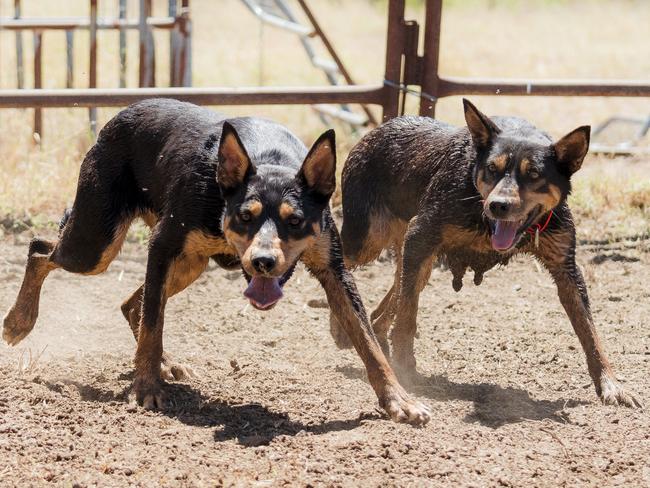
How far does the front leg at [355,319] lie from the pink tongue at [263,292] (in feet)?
1.07

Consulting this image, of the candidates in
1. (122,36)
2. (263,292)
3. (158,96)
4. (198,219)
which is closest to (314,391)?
(263,292)

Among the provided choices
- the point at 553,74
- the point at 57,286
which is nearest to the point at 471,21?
the point at 553,74

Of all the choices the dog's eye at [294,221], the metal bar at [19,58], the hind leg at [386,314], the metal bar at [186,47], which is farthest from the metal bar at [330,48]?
the dog's eye at [294,221]

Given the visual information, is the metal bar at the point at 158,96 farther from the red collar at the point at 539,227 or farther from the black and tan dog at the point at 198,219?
the red collar at the point at 539,227

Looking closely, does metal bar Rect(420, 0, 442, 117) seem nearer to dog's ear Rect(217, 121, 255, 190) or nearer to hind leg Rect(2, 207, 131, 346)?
hind leg Rect(2, 207, 131, 346)

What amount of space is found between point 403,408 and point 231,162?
1.38 meters

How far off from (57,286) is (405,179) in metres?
2.64

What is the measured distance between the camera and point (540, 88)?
8367 millimetres

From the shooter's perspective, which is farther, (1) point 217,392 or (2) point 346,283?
(1) point 217,392

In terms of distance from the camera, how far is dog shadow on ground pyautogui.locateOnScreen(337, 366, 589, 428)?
17.8 ft

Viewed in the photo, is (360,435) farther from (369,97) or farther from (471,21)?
(471,21)

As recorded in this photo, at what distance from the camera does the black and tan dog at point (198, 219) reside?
16.4 feet

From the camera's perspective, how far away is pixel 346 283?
5.38m

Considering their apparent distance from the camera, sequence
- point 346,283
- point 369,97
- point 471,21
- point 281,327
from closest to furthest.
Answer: point 346,283 < point 281,327 < point 369,97 < point 471,21
